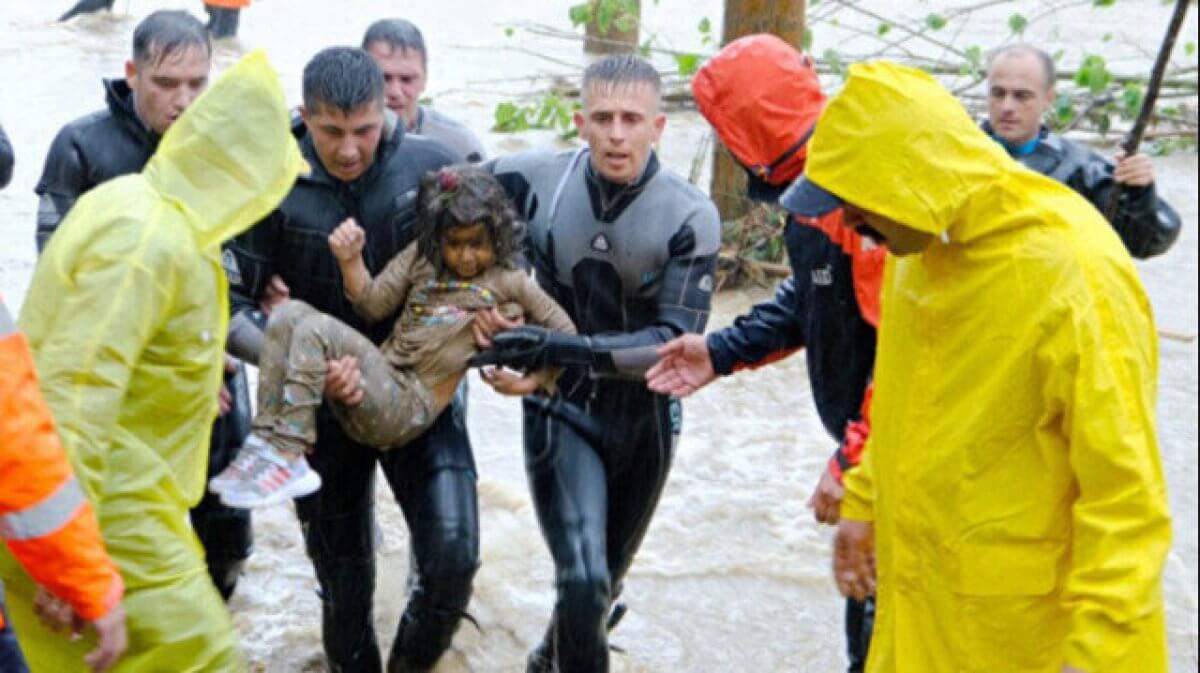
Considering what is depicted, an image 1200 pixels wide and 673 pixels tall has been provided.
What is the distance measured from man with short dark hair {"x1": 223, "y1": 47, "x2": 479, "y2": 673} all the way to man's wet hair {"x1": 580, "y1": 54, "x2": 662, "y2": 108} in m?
0.47

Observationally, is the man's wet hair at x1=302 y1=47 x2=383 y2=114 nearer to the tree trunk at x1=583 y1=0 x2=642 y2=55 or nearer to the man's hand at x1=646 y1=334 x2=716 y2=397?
the man's hand at x1=646 y1=334 x2=716 y2=397

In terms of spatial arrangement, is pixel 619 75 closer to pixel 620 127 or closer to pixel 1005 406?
pixel 620 127

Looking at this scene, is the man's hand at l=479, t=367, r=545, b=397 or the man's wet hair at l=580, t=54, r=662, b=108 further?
the man's wet hair at l=580, t=54, r=662, b=108

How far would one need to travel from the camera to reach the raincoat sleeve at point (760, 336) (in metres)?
4.91

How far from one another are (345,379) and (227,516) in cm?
146

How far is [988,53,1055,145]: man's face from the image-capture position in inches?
226

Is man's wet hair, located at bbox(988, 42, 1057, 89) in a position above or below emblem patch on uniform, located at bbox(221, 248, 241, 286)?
above

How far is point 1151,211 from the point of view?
538 centimetres

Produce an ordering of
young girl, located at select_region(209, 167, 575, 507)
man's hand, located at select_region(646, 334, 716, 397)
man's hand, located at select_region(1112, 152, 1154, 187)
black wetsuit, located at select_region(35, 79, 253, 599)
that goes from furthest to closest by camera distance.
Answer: black wetsuit, located at select_region(35, 79, 253, 599) → man's hand, located at select_region(1112, 152, 1154, 187) → man's hand, located at select_region(646, 334, 716, 397) → young girl, located at select_region(209, 167, 575, 507)

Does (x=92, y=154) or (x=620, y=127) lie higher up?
(x=620, y=127)

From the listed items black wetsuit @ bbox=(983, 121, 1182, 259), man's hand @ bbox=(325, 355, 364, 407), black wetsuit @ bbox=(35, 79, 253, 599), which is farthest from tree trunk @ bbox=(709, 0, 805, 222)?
man's hand @ bbox=(325, 355, 364, 407)

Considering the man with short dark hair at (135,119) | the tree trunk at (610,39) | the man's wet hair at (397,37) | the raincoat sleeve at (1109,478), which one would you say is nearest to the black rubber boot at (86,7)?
the tree trunk at (610,39)

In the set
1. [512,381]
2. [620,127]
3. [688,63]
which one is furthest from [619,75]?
[688,63]

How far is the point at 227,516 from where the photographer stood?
19.2ft
